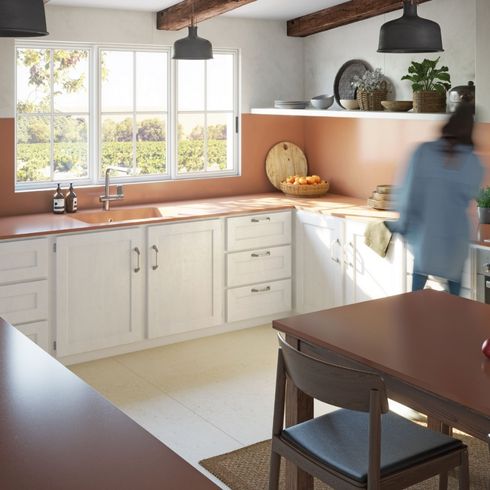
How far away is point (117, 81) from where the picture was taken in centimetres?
630

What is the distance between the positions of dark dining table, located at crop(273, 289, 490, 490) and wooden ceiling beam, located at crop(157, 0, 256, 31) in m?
2.68

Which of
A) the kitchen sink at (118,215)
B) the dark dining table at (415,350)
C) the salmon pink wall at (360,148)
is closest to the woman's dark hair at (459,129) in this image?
the dark dining table at (415,350)

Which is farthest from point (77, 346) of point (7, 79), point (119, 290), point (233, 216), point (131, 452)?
point (131, 452)

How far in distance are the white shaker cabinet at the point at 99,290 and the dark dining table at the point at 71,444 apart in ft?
9.67

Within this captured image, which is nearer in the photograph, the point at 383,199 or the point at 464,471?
the point at 464,471

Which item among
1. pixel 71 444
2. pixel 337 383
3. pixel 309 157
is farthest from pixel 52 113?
pixel 71 444

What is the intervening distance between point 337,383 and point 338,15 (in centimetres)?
436

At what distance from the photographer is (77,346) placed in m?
5.55

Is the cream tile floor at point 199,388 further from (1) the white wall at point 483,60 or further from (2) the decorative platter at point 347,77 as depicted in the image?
(1) the white wall at point 483,60

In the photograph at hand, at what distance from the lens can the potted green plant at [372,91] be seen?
20.3 ft

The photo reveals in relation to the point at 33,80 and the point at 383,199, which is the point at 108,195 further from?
the point at 383,199

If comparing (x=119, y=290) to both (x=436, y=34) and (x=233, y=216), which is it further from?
(x=436, y=34)

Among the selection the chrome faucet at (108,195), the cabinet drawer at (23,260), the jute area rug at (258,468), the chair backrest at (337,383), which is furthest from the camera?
the chrome faucet at (108,195)

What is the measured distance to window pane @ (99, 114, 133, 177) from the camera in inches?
249
